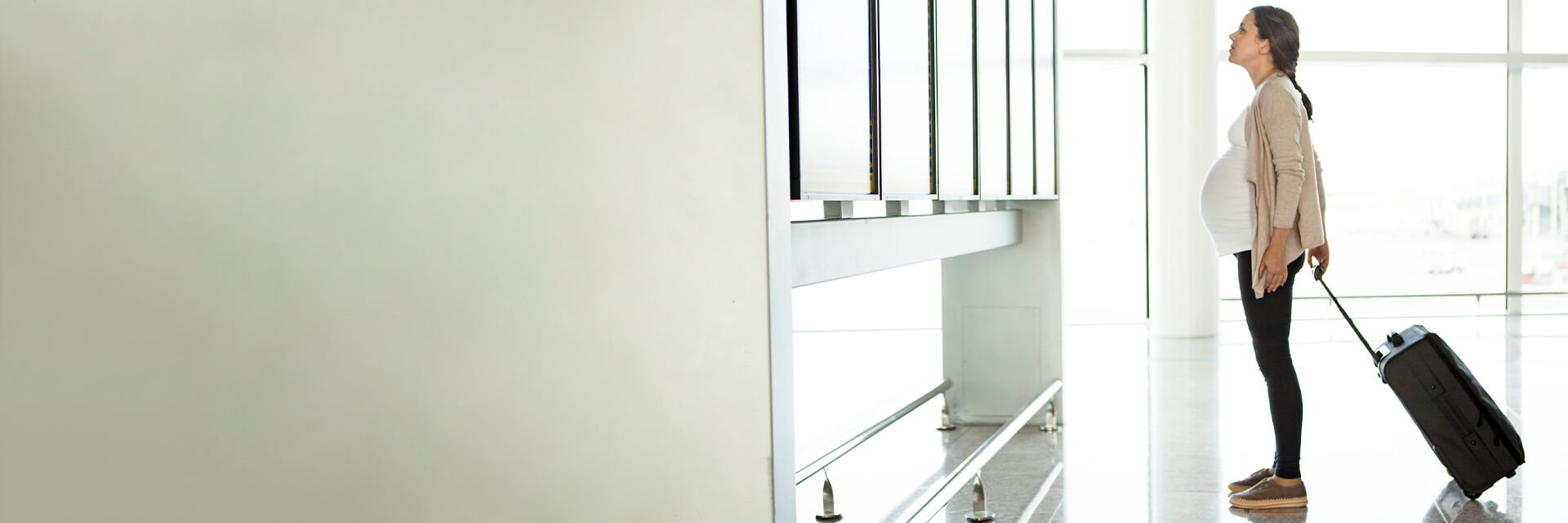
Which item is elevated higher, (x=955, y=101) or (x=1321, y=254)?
(x=955, y=101)

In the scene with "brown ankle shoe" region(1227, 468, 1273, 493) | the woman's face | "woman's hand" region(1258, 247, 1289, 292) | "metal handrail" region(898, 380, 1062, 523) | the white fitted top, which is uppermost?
the woman's face

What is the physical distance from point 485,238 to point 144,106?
1.40 ft

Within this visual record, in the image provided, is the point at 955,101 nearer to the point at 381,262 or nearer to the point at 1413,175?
the point at 381,262

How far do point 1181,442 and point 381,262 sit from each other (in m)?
3.18

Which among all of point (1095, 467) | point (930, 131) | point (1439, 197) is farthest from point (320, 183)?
point (1439, 197)

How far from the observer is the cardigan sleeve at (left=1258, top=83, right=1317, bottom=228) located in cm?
280

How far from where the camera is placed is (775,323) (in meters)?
1.66

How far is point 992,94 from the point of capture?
3.33 m

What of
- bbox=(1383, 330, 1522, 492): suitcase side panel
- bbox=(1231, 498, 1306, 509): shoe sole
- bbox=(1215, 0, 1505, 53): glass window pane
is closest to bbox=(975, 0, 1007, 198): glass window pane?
bbox=(1231, 498, 1306, 509): shoe sole

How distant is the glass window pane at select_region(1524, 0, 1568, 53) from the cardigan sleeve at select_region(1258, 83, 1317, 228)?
6.95 metres

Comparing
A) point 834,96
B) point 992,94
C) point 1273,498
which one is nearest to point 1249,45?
point 992,94

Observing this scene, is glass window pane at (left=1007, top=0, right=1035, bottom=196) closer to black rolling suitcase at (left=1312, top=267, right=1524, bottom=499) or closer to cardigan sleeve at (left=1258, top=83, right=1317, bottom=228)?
cardigan sleeve at (left=1258, top=83, right=1317, bottom=228)

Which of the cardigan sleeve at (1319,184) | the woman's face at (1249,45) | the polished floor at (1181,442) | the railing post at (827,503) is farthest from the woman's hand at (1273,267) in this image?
the railing post at (827,503)

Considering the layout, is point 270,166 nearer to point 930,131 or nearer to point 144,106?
point 144,106
